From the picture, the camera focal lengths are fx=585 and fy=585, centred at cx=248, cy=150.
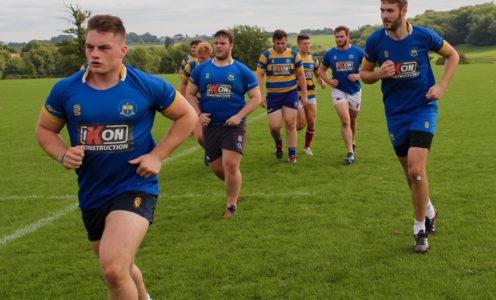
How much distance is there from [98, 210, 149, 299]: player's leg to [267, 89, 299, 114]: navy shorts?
6921 mm

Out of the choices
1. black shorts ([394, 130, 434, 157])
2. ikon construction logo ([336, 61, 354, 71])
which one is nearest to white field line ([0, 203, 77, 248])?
black shorts ([394, 130, 434, 157])

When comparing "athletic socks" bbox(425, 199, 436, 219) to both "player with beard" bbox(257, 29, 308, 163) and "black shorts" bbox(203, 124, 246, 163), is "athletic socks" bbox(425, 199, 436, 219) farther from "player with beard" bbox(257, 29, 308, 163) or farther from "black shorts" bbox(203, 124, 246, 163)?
"player with beard" bbox(257, 29, 308, 163)

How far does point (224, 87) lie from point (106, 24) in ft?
11.8

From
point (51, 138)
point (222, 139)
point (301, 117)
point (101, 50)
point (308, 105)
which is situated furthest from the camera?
point (301, 117)

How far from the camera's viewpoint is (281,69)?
10344mm

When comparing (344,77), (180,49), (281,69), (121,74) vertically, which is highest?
(121,74)

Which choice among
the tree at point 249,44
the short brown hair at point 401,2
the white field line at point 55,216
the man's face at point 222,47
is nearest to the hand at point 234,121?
the man's face at point 222,47

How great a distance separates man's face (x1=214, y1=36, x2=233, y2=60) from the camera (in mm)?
6875

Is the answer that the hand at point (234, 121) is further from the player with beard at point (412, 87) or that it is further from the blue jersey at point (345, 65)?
the blue jersey at point (345, 65)

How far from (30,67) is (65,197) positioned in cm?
8330

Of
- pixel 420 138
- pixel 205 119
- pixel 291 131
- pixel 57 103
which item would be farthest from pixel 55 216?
pixel 291 131

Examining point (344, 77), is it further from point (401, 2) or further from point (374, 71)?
point (401, 2)

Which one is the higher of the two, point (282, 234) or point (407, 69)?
point (407, 69)

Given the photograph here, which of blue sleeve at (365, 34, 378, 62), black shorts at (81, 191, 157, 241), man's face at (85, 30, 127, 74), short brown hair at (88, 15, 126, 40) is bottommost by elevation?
black shorts at (81, 191, 157, 241)
